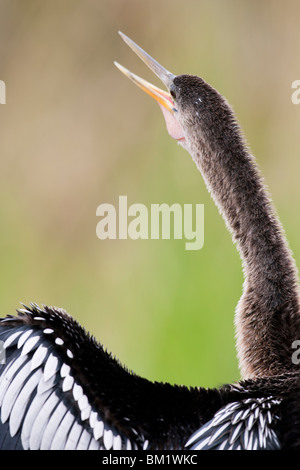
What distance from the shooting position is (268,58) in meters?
4.79

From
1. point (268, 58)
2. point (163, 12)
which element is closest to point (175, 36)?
point (163, 12)

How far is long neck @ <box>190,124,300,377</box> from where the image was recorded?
3193 millimetres

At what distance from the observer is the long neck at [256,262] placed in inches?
126

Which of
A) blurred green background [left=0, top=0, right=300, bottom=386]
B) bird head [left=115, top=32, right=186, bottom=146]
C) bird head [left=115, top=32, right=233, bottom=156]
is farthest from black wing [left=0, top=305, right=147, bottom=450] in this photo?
blurred green background [left=0, top=0, right=300, bottom=386]

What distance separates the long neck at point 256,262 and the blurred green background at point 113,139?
103 cm

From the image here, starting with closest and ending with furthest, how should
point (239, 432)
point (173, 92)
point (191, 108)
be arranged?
point (239, 432) → point (191, 108) → point (173, 92)

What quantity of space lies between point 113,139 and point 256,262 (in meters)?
1.71

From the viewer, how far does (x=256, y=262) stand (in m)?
3.33

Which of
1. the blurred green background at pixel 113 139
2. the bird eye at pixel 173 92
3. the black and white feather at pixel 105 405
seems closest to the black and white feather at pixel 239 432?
the black and white feather at pixel 105 405

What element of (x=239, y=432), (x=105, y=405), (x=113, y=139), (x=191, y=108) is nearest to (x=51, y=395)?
(x=105, y=405)

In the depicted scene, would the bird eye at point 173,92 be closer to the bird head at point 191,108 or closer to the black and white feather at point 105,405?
the bird head at point 191,108

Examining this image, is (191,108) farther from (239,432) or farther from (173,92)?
(239,432)

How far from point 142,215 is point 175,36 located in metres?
0.99
